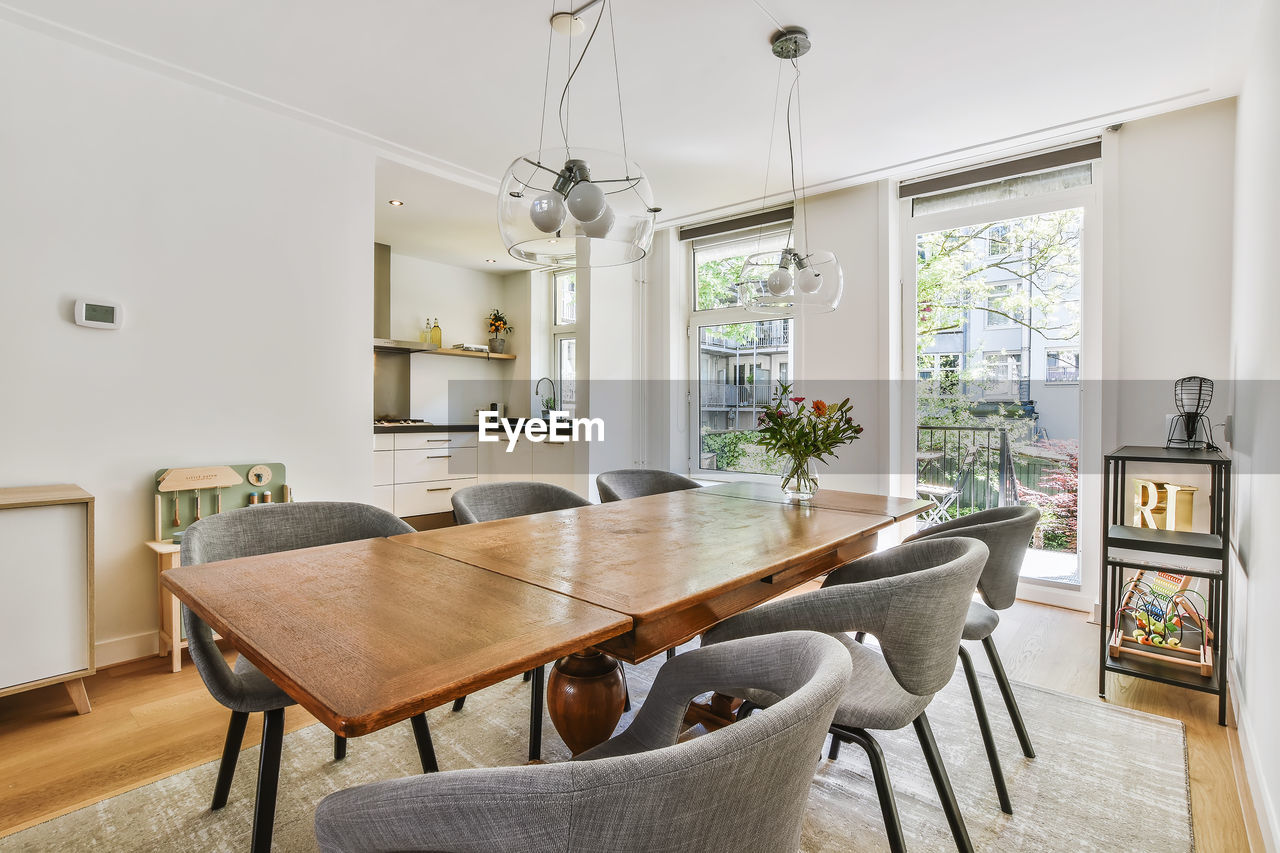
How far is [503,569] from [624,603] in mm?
359

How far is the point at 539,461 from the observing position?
5.23 m

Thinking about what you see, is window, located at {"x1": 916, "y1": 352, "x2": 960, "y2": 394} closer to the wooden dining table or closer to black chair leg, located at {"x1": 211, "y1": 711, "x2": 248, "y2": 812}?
the wooden dining table

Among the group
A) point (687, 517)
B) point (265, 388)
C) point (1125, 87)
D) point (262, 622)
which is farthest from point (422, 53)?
point (1125, 87)

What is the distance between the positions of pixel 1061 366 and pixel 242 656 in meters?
3.80

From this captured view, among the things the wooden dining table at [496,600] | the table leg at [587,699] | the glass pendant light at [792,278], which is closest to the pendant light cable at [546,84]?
the glass pendant light at [792,278]

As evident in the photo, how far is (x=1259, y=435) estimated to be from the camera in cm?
192

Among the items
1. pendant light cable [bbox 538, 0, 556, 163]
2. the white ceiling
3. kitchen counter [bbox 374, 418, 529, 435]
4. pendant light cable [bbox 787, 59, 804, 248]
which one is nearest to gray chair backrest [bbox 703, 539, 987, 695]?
pendant light cable [bbox 538, 0, 556, 163]

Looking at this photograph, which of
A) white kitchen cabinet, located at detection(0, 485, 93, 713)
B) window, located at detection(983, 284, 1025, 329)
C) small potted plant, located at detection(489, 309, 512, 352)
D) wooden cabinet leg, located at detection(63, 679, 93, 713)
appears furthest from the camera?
small potted plant, located at detection(489, 309, 512, 352)

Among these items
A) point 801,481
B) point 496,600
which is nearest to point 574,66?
point 801,481

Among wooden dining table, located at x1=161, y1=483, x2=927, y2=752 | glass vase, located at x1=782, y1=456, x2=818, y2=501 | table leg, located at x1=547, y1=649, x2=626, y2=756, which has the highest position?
glass vase, located at x1=782, y1=456, x2=818, y2=501

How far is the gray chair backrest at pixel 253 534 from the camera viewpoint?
4.41ft

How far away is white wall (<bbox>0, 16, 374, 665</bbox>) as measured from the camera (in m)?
2.40

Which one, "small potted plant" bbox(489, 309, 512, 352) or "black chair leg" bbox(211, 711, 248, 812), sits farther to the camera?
"small potted plant" bbox(489, 309, 512, 352)
